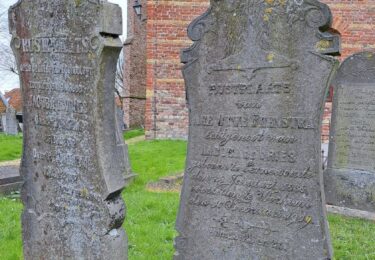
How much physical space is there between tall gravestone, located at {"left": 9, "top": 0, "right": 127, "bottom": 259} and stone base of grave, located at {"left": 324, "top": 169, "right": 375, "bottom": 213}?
428cm

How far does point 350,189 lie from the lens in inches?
277

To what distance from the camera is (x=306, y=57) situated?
11.3 feet

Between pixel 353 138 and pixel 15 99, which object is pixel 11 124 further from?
pixel 15 99

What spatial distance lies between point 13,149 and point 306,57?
1125 cm

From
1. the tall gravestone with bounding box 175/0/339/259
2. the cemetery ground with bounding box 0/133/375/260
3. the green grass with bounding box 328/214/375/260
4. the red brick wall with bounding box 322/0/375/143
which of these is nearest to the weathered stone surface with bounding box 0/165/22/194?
the cemetery ground with bounding box 0/133/375/260

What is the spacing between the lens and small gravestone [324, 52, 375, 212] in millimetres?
6914

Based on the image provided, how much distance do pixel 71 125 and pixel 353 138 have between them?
4.89 metres

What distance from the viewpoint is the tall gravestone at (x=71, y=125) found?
141 inches

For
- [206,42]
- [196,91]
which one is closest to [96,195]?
[196,91]

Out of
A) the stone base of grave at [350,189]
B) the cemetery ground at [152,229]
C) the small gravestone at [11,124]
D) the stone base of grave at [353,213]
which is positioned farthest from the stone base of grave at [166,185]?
the small gravestone at [11,124]

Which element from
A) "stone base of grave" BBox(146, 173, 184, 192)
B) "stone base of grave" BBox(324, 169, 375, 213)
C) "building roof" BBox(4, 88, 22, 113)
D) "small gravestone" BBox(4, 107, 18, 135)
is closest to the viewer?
"stone base of grave" BBox(324, 169, 375, 213)

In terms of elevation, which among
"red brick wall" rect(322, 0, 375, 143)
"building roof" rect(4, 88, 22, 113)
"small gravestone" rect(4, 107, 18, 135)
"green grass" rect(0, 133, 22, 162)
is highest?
"red brick wall" rect(322, 0, 375, 143)

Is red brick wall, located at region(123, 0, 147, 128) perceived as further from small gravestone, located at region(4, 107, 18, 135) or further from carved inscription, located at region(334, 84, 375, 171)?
carved inscription, located at region(334, 84, 375, 171)

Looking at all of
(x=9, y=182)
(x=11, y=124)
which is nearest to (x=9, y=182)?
(x=9, y=182)
